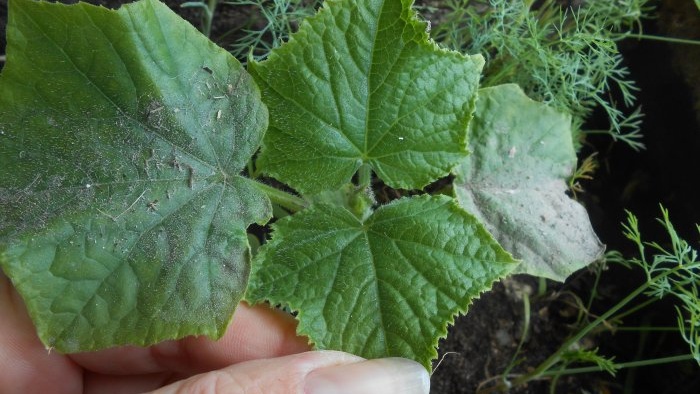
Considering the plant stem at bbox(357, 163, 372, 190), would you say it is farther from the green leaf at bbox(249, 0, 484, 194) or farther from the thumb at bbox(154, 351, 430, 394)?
the thumb at bbox(154, 351, 430, 394)

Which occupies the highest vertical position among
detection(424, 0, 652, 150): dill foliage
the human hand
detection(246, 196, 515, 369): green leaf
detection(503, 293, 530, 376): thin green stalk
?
detection(424, 0, 652, 150): dill foliage

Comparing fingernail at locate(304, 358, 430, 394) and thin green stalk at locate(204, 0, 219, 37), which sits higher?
thin green stalk at locate(204, 0, 219, 37)

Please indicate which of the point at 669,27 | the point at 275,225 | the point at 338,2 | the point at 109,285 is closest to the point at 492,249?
the point at 275,225

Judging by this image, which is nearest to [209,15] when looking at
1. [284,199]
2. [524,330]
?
[284,199]

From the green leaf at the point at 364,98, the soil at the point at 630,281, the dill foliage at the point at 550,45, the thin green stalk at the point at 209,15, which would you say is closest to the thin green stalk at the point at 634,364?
the soil at the point at 630,281

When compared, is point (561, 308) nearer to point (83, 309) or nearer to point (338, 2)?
point (338, 2)

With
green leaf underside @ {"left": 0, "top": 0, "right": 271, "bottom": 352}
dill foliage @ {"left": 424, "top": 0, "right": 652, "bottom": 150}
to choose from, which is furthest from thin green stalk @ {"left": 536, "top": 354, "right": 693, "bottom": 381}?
green leaf underside @ {"left": 0, "top": 0, "right": 271, "bottom": 352}

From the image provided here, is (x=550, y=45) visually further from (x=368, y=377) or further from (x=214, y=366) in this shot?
(x=214, y=366)
